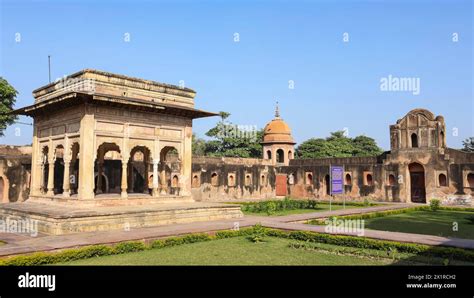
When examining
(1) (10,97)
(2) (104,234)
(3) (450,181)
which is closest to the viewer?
(2) (104,234)

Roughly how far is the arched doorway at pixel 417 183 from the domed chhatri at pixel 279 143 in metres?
11.7

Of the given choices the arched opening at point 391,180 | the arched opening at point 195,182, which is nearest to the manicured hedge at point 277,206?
the arched opening at point 195,182

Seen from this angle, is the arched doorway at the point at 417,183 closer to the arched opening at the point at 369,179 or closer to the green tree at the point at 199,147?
the arched opening at the point at 369,179

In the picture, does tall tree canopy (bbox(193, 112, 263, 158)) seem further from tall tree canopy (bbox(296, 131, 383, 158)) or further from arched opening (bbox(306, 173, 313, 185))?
arched opening (bbox(306, 173, 313, 185))

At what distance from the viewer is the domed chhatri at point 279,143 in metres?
37.2

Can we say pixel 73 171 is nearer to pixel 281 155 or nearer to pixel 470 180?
pixel 281 155

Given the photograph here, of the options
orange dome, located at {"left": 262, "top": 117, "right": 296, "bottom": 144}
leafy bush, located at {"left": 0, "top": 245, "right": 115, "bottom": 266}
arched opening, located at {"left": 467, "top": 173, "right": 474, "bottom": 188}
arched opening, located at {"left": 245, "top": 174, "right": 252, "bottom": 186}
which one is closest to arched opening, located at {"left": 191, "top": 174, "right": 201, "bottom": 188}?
arched opening, located at {"left": 245, "top": 174, "right": 252, "bottom": 186}

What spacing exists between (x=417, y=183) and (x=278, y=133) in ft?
45.9

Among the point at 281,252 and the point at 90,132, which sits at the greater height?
the point at 90,132
